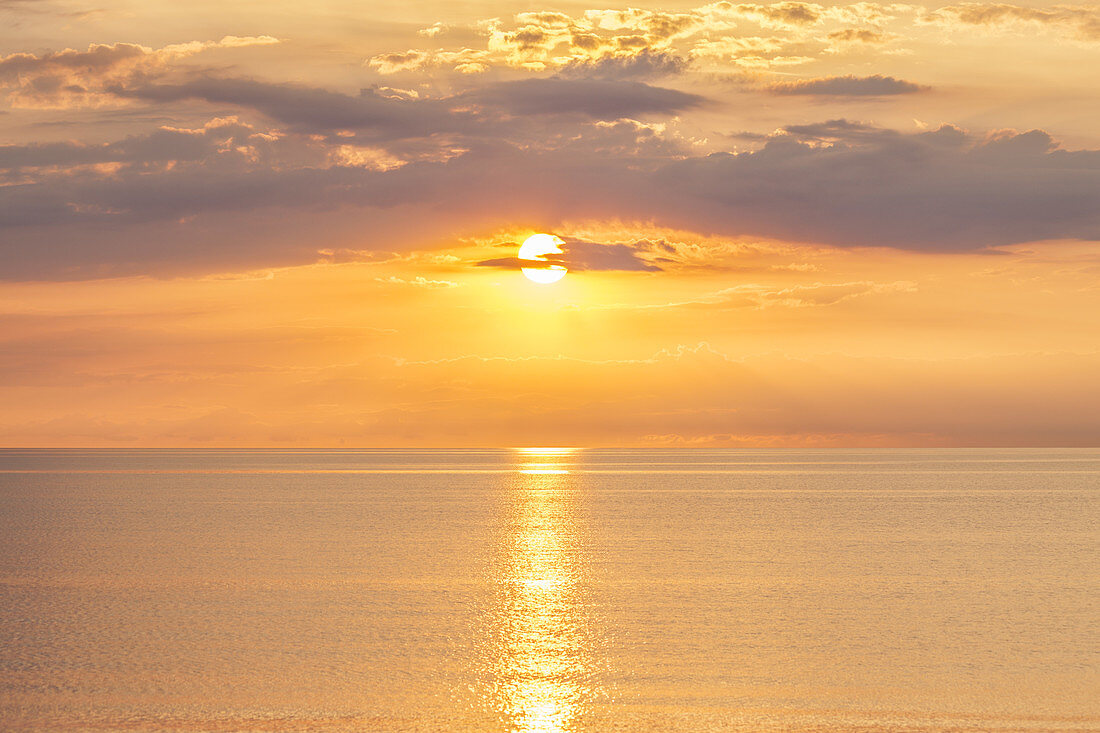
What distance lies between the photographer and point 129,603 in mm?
22797

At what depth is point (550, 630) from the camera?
62.7 feet

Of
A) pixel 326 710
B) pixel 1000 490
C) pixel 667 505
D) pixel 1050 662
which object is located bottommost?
pixel 1000 490

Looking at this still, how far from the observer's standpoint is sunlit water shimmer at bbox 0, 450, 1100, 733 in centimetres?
1383

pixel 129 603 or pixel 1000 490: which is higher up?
pixel 129 603

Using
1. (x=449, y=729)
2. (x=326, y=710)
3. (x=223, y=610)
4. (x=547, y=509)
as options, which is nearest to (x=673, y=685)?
(x=449, y=729)

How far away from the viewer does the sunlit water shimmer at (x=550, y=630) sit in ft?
45.4

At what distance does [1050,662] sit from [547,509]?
4247cm

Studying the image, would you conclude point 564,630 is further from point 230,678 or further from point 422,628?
point 230,678

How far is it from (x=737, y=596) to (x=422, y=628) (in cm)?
742

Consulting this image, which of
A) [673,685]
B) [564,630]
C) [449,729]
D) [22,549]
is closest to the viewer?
[449,729]

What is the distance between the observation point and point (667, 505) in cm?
6094

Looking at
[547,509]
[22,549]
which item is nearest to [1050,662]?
[22,549]

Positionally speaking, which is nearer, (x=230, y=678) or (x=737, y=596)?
(x=230, y=678)

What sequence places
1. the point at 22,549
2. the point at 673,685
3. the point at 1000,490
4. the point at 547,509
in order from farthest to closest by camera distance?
the point at 1000,490, the point at 547,509, the point at 22,549, the point at 673,685
